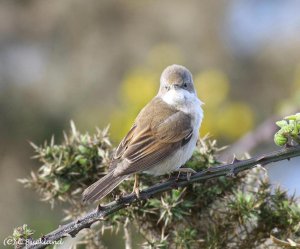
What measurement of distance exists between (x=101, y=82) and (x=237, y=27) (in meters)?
2.90

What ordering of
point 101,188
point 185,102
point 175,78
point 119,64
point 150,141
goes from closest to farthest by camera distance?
point 101,188 < point 150,141 < point 185,102 < point 175,78 < point 119,64

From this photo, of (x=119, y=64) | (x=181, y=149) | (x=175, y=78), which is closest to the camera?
(x=181, y=149)

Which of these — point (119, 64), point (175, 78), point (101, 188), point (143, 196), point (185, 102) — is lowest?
point (143, 196)

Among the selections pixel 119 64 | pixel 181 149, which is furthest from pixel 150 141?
pixel 119 64

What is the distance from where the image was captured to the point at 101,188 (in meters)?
3.52

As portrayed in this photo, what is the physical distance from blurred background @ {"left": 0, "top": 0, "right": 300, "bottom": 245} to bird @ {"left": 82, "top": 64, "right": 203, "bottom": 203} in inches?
106

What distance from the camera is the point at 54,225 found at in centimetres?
627

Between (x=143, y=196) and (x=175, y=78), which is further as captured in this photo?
(x=175, y=78)

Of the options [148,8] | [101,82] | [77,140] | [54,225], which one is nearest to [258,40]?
[148,8]

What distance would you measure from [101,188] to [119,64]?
7193mm

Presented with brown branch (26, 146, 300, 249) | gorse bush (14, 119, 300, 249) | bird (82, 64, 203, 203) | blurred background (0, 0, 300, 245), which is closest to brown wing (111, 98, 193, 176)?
bird (82, 64, 203, 203)

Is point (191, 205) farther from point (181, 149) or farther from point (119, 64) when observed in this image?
point (119, 64)

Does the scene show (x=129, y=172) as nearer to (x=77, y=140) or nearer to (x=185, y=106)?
(x=77, y=140)

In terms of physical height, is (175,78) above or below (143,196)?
above
